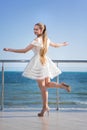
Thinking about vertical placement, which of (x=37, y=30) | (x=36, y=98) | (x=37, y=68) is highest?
(x=37, y=30)

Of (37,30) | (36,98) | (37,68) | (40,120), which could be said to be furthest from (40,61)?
(36,98)

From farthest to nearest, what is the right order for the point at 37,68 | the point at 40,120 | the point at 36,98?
the point at 36,98 < the point at 37,68 < the point at 40,120

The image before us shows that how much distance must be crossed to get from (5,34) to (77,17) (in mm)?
4118

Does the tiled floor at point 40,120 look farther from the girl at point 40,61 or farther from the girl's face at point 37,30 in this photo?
the girl's face at point 37,30

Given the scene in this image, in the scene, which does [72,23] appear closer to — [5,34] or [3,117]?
[5,34]

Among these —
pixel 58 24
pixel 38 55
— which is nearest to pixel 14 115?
pixel 38 55

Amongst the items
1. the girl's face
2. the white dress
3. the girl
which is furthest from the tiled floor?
the girl's face

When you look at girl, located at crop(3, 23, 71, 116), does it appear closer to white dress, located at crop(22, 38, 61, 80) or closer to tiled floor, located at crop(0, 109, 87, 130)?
white dress, located at crop(22, 38, 61, 80)

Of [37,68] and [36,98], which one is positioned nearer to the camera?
[37,68]

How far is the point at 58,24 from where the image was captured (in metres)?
17.7

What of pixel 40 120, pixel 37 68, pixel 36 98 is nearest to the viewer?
pixel 40 120

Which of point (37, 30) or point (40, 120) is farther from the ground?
point (37, 30)

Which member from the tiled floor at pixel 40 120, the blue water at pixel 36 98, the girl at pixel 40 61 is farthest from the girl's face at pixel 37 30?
the blue water at pixel 36 98

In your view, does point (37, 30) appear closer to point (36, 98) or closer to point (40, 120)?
point (40, 120)
